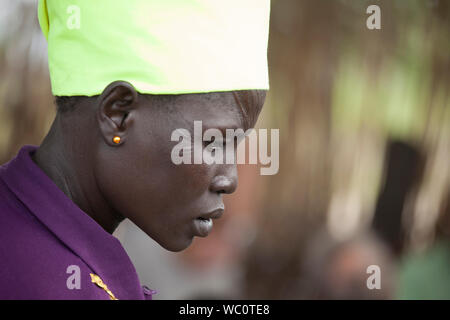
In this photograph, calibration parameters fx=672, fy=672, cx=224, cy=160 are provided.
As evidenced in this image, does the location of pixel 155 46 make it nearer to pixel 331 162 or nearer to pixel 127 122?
pixel 127 122

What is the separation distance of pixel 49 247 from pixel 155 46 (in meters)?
0.45

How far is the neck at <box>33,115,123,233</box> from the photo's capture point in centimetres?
142

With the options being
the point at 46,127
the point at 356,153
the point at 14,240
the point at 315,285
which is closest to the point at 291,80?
the point at 356,153

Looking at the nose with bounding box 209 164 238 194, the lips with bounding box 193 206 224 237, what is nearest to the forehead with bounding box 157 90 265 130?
the nose with bounding box 209 164 238 194

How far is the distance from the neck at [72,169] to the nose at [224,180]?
24 cm

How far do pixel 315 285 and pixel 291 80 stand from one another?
109cm

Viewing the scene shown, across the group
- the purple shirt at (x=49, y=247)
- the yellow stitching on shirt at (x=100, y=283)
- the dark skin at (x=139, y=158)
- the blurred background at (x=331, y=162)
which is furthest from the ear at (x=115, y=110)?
the blurred background at (x=331, y=162)

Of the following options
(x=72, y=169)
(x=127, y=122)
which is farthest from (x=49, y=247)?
(x=127, y=122)

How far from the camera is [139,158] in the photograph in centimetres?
139

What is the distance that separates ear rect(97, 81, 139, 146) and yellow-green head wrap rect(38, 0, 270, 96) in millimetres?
19

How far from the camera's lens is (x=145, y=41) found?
1373 mm
